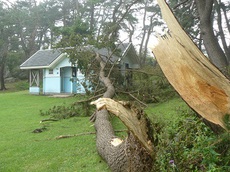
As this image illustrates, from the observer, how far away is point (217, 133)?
92.5 inches

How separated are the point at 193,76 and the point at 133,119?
1.12m

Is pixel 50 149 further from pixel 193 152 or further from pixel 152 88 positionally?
pixel 152 88

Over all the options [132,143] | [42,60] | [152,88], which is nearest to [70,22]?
[42,60]

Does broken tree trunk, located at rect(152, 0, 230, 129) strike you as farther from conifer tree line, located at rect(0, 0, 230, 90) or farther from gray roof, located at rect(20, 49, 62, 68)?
gray roof, located at rect(20, 49, 62, 68)

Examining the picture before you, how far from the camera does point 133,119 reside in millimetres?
2996

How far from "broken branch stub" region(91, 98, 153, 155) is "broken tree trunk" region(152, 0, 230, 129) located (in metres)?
0.71

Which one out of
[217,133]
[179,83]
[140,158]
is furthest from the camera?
[140,158]

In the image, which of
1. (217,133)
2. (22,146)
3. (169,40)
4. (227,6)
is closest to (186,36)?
(169,40)

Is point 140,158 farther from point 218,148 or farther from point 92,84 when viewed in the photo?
point 92,84

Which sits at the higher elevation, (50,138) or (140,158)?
(140,158)

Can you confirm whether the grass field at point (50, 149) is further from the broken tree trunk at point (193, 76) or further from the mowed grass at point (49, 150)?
the broken tree trunk at point (193, 76)

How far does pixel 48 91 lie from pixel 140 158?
18.6 m

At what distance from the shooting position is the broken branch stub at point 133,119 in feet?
8.41

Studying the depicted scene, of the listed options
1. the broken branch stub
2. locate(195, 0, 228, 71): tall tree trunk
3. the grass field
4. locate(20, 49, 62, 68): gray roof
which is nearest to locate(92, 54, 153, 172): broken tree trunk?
the broken branch stub
